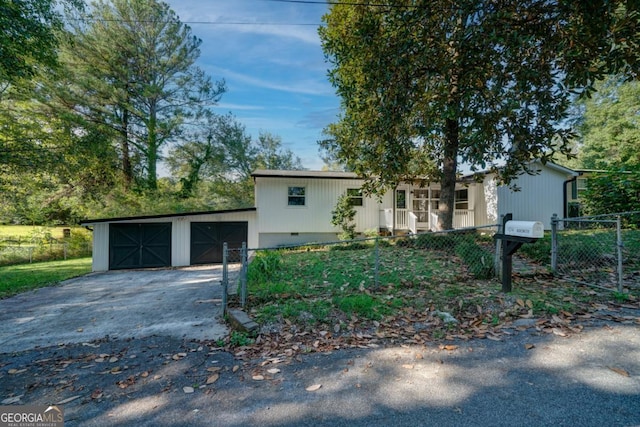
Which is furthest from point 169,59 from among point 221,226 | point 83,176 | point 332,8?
point 332,8

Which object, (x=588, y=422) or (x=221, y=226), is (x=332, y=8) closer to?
(x=221, y=226)

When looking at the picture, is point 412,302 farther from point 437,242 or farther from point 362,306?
point 437,242

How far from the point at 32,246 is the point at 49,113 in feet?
24.5

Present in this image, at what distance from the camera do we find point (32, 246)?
16.5 metres

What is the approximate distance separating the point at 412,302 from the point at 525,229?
190cm

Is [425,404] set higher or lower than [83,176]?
lower

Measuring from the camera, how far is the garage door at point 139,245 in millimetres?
12812

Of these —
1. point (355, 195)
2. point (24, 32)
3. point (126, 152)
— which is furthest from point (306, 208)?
point (126, 152)

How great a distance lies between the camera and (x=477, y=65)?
5863 millimetres

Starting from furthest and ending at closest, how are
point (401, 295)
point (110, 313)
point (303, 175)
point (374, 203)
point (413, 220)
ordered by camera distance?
point (374, 203)
point (303, 175)
point (413, 220)
point (110, 313)
point (401, 295)

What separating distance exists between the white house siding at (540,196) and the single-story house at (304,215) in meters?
0.04

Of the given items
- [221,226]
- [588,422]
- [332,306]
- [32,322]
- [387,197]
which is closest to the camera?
[588,422]

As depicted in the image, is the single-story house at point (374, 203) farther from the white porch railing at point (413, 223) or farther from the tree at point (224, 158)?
the tree at point (224, 158)

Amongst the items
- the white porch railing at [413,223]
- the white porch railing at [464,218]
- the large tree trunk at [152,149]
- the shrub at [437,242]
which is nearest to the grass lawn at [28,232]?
the large tree trunk at [152,149]
